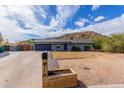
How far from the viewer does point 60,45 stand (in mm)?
36844

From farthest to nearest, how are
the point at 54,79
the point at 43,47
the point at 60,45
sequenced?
the point at 60,45, the point at 43,47, the point at 54,79

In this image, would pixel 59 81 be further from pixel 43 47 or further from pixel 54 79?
pixel 43 47

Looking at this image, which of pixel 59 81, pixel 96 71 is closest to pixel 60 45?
pixel 96 71

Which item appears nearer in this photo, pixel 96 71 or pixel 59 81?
pixel 59 81

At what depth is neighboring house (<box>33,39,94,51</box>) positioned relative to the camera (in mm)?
36188

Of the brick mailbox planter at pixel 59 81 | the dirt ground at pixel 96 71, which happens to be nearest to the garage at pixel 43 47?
the dirt ground at pixel 96 71

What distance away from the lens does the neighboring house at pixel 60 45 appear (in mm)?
36188

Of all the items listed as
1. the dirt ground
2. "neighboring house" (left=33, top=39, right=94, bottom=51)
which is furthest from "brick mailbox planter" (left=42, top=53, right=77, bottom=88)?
"neighboring house" (left=33, top=39, right=94, bottom=51)

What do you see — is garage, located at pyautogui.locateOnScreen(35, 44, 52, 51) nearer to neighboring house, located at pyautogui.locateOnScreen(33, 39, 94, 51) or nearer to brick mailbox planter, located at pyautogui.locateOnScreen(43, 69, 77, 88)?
neighboring house, located at pyautogui.locateOnScreen(33, 39, 94, 51)

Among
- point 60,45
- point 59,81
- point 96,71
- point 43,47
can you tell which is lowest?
point 96,71

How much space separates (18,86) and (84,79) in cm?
255

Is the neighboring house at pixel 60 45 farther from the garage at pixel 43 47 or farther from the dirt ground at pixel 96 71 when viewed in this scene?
the dirt ground at pixel 96 71
